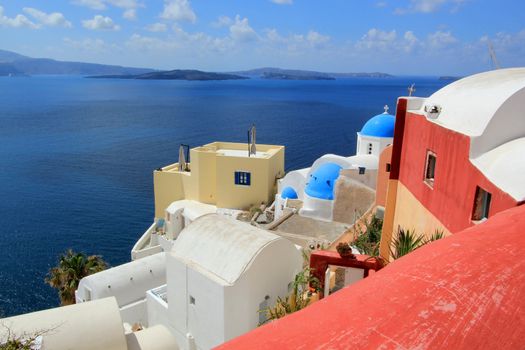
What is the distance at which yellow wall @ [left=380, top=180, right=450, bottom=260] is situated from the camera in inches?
453

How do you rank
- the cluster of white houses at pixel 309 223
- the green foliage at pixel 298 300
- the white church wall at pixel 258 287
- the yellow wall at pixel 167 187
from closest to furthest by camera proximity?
the cluster of white houses at pixel 309 223 → the green foliage at pixel 298 300 → the white church wall at pixel 258 287 → the yellow wall at pixel 167 187

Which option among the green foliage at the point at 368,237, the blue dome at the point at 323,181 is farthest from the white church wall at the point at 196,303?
the blue dome at the point at 323,181

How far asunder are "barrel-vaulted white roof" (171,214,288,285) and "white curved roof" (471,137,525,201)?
27.8 feet

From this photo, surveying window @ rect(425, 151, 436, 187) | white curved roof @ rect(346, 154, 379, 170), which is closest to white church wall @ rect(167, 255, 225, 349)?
window @ rect(425, 151, 436, 187)

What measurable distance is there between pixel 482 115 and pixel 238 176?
29.1 meters

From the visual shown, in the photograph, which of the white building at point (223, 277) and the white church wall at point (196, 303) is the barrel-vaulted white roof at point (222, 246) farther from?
the white church wall at point (196, 303)

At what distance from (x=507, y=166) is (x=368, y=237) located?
12.1 meters

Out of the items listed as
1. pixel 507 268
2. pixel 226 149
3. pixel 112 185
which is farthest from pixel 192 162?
pixel 507 268

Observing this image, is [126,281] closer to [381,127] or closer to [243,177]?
[243,177]

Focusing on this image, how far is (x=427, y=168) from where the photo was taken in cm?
1188

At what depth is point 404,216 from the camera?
13812 mm

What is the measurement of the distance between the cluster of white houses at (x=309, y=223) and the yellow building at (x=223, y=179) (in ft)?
27.9

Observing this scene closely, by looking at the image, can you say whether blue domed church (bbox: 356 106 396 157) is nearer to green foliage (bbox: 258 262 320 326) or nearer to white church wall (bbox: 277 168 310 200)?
white church wall (bbox: 277 168 310 200)

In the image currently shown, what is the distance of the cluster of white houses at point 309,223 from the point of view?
9289mm
